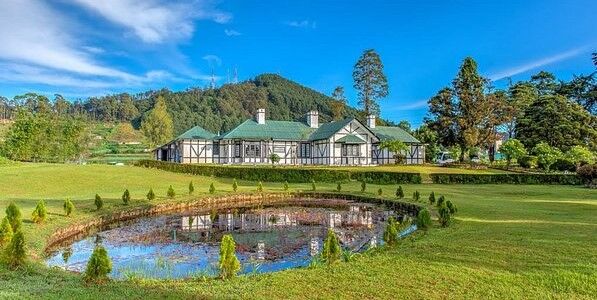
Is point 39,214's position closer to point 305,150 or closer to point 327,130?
point 305,150

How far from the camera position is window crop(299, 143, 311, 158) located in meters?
46.7

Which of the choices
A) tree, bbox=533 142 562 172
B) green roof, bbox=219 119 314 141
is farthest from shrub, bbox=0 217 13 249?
tree, bbox=533 142 562 172

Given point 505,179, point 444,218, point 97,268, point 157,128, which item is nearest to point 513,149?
point 505,179

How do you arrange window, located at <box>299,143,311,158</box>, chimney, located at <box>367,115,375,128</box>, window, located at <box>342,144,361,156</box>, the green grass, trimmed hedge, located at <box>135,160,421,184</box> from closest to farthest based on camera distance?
the green grass < trimmed hedge, located at <box>135,160,421,184</box> < window, located at <box>342,144,361,156</box> < window, located at <box>299,143,311,158</box> < chimney, located at <box>367,115,375,128</box>

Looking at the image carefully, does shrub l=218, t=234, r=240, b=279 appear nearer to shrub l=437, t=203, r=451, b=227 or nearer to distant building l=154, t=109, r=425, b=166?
shrub l=437, t=203, r=451, b=227

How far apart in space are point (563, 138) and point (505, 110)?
6.40 m

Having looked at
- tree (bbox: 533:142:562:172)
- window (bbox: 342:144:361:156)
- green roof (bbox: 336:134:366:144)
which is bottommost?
tree (bbox: 533:142:562:172)

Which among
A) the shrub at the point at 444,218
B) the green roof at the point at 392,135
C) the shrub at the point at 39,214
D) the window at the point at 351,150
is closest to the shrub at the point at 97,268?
the shrub at the point at 39,214

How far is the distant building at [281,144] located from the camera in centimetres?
4431

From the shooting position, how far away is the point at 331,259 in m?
8.46

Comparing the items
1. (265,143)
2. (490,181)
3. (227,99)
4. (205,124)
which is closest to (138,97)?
(227,99)

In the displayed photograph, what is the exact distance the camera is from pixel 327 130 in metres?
46.2

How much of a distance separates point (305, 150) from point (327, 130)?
325cm

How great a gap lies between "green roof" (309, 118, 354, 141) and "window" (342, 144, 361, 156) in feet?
6.62
